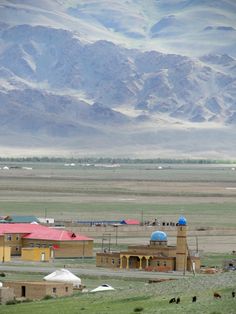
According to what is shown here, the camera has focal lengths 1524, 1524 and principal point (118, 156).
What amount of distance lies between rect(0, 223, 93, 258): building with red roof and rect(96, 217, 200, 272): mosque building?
407 centimetres

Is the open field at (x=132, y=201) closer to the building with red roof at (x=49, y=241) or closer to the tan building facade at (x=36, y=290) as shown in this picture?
the building with red roof at (x=49, y=241)

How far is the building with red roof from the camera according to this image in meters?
62.7

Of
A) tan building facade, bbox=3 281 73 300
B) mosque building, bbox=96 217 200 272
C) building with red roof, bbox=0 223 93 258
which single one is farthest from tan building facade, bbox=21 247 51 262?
tan building facade, bbox=3 281 73 300

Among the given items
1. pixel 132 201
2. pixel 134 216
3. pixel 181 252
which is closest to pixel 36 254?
pixel 181 252

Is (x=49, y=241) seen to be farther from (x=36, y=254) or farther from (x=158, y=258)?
(x=158, y=258)

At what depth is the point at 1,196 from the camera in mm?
110375

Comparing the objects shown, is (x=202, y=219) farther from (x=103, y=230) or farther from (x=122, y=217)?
(x=103, y=230)

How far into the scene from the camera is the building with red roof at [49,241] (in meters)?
62.7

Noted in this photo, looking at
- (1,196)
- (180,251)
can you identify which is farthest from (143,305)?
(1,196)

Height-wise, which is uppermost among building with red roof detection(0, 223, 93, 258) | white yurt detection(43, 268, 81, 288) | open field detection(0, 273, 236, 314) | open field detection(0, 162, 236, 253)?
open field detection(0, 162, 236, 253)

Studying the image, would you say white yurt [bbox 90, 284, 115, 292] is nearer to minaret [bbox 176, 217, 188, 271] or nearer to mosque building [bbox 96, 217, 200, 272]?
mosque building [bbox 96, 217, 200, 272]

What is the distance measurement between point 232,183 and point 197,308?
384 feet

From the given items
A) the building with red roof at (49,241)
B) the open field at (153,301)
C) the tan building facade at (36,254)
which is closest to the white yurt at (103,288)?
the open field at (153,301)

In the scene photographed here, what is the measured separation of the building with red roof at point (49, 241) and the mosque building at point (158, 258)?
160 inches
